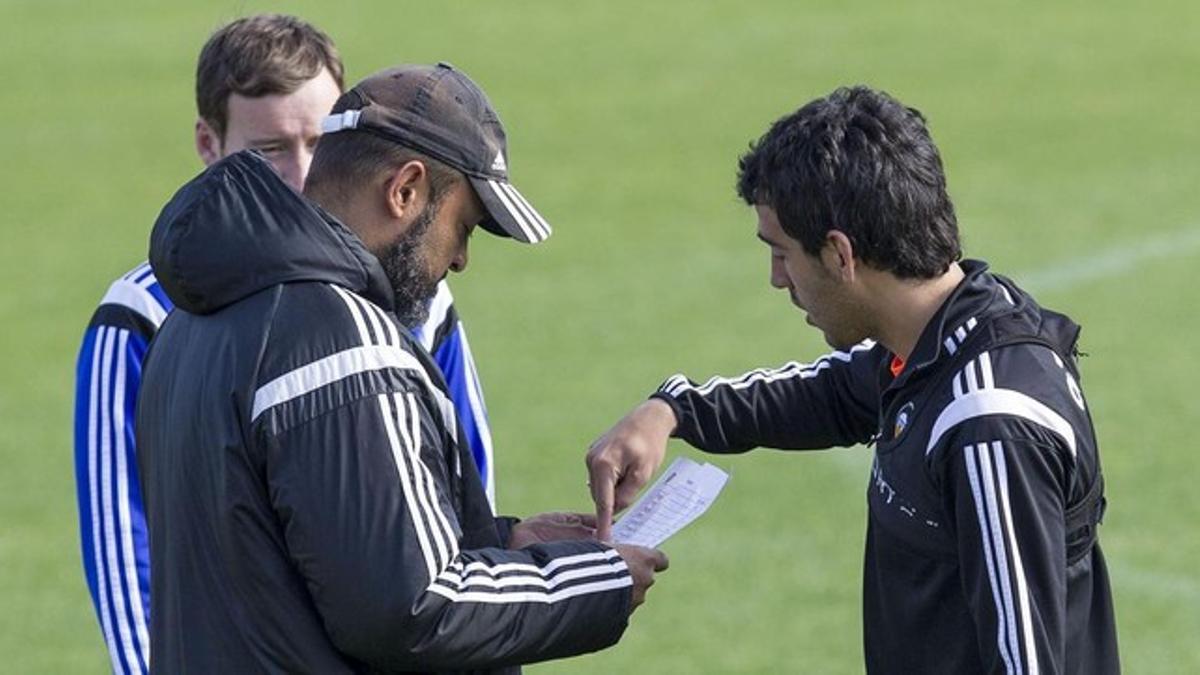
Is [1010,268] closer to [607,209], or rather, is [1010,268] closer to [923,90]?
[607,209]

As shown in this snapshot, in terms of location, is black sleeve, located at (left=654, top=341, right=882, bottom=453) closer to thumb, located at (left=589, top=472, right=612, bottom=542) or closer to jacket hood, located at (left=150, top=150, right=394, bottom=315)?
thumb, located at (left=589, top=472, right=612, bottom=542)

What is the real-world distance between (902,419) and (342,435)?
98cm

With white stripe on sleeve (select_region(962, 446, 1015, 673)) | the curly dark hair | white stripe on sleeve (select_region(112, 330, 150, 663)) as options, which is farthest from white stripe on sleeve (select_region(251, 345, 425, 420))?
white stripe on sleeve (select_region(112, 330, 150, 663))

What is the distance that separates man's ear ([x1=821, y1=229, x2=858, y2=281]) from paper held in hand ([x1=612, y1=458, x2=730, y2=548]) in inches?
18.0

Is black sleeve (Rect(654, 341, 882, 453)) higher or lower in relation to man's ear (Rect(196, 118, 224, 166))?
lower

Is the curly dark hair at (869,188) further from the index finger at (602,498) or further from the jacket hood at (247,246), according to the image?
the jacket hood at (247,246)

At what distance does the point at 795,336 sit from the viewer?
10.9 meters

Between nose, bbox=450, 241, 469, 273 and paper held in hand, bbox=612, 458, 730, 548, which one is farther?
paper held in hand, bbox=612, 458, 730, 548

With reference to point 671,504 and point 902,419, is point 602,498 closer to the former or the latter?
point 671,504

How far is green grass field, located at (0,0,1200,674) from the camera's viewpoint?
8117 millimetres

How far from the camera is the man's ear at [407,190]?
145 inches

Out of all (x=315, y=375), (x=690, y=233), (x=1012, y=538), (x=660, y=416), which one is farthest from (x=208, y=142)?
(x=690, y=233)

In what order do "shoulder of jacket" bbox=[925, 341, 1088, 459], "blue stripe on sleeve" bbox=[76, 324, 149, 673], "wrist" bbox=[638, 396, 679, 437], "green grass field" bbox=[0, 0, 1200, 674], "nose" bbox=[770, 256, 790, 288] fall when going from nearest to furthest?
"shoulder of jacket" bbox=[925, 341, 1088, 459]
"nose" bbox=[770, 256, 790, 288]
"wrist" bbox=[638, 396, 679, 437]
"blue stripe on sleeve" bbox=[76, 324, 149, 673]
"green grass field" bbox=[0, 0, 1200, 674]

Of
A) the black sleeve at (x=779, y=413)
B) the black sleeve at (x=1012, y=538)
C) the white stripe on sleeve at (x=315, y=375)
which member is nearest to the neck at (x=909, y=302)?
the black sleeve at (x=1012, y=538)
